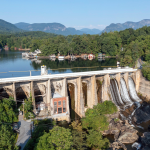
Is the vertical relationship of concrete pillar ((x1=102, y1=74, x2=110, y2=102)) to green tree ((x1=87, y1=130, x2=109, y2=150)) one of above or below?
above

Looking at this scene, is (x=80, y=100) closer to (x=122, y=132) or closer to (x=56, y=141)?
(x=122, y=132)

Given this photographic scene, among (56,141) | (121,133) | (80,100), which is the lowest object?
(121,133)

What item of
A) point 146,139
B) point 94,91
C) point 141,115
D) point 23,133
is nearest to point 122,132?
point 146,139

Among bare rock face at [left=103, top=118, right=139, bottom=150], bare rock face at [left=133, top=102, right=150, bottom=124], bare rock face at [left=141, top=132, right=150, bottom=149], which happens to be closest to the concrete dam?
bare rock face at [left=133, top=102, right=150, bottom=124]

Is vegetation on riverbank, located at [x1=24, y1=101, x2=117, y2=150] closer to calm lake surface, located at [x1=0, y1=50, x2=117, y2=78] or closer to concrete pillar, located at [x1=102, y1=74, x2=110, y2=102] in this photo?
concrete pillar, located at [x1=102, y1=74, x2=110, y2=102]

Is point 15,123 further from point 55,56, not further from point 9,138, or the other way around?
point 55,56
